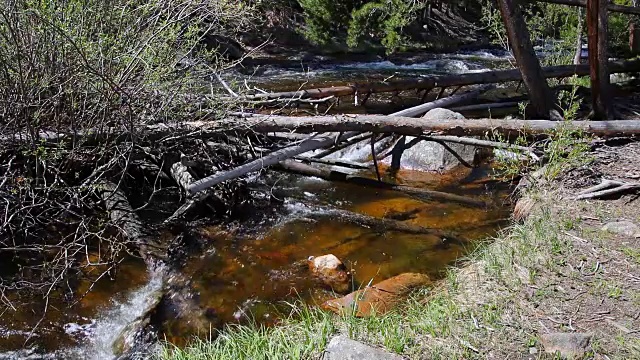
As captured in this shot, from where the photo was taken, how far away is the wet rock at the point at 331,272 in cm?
482

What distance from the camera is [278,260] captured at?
533 centimetres

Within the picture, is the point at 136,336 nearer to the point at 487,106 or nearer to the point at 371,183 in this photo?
the point at 371,183

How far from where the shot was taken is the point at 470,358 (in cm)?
285

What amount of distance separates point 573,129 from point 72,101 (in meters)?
4.57

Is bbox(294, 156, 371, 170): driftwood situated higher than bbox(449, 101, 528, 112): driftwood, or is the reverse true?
bbox(449, 101, 528, 112): driftwood

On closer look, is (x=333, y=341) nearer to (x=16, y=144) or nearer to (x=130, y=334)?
(x=130, y=334)

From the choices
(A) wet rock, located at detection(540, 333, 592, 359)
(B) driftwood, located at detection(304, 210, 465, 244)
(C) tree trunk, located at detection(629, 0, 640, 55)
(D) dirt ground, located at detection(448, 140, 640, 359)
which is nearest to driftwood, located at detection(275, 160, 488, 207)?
(B) driftwood, located at detection(304, 210, 465, 244)

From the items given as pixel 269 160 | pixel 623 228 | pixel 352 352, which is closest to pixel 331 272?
pixel 269 160

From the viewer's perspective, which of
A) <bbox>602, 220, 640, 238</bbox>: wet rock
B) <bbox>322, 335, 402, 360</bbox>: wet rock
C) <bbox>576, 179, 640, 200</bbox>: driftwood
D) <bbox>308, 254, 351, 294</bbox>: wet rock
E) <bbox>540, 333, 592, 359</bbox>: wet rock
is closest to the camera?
<bbox>540, 333, 592, 359</bbox>: wet rock

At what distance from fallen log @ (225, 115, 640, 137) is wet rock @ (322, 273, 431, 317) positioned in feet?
5.47

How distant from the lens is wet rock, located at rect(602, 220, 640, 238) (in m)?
3.91

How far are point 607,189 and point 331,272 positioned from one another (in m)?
2.41

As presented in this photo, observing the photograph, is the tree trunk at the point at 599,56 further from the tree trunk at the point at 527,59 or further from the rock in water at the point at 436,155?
the rock in water at the point at 436,155

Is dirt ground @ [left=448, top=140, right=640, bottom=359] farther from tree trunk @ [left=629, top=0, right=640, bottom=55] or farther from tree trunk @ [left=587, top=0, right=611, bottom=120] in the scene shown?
tree trunk @ [left=629, top=0, right=640, bottom=55]
